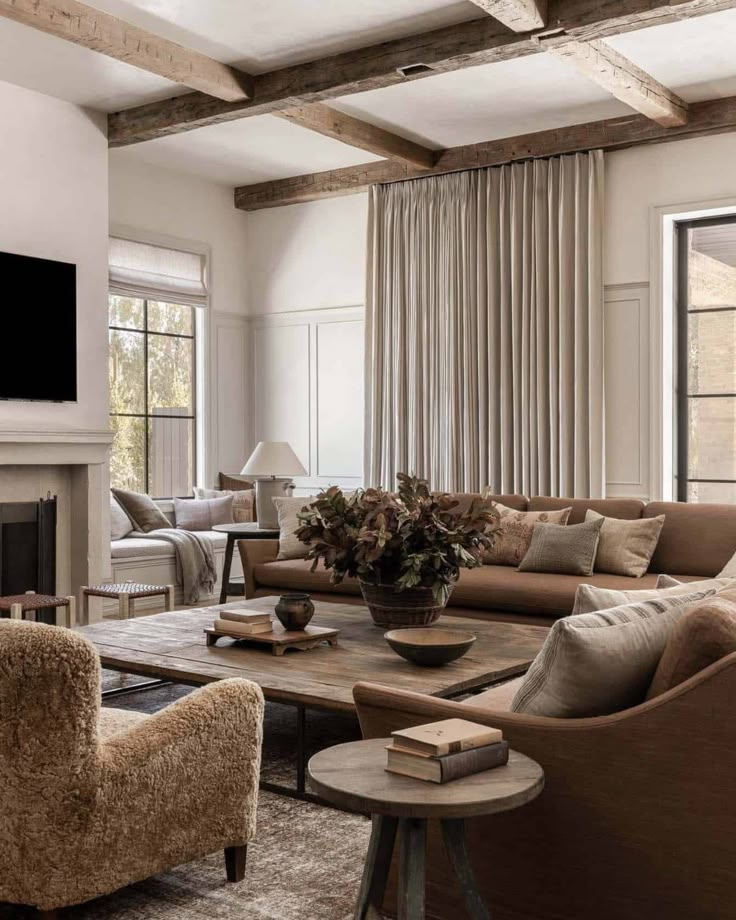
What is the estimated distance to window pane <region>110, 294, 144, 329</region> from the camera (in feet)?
24.5

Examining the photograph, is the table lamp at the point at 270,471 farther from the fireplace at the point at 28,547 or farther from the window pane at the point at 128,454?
the window pane at the point at 128,454

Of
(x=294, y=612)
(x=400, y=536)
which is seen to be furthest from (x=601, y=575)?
(x=294, y=612)

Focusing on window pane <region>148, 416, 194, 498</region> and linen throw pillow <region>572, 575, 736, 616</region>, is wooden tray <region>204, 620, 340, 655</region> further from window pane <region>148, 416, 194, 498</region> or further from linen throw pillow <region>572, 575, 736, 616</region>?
window pane <region>148, 416, 194, 498</region>

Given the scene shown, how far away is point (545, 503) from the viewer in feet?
18.2

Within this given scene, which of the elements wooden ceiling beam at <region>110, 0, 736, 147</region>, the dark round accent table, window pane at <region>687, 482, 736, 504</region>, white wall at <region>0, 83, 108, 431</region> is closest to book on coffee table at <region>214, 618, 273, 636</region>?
the dark round accent table

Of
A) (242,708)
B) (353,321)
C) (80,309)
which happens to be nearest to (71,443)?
(80,309)

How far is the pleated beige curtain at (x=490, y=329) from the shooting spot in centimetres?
661

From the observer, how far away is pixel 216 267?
8.14 metres

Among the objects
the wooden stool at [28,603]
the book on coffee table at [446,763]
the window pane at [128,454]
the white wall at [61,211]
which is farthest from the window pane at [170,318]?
the book on coffee table at [446,763]

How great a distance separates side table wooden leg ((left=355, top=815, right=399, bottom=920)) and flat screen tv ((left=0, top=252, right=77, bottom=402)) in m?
4.47

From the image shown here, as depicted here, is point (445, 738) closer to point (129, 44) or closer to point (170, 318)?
point (129, 44)

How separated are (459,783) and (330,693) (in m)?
1.19

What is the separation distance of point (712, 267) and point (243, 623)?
14.1 feet

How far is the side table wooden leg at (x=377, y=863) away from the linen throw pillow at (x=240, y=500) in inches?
232
